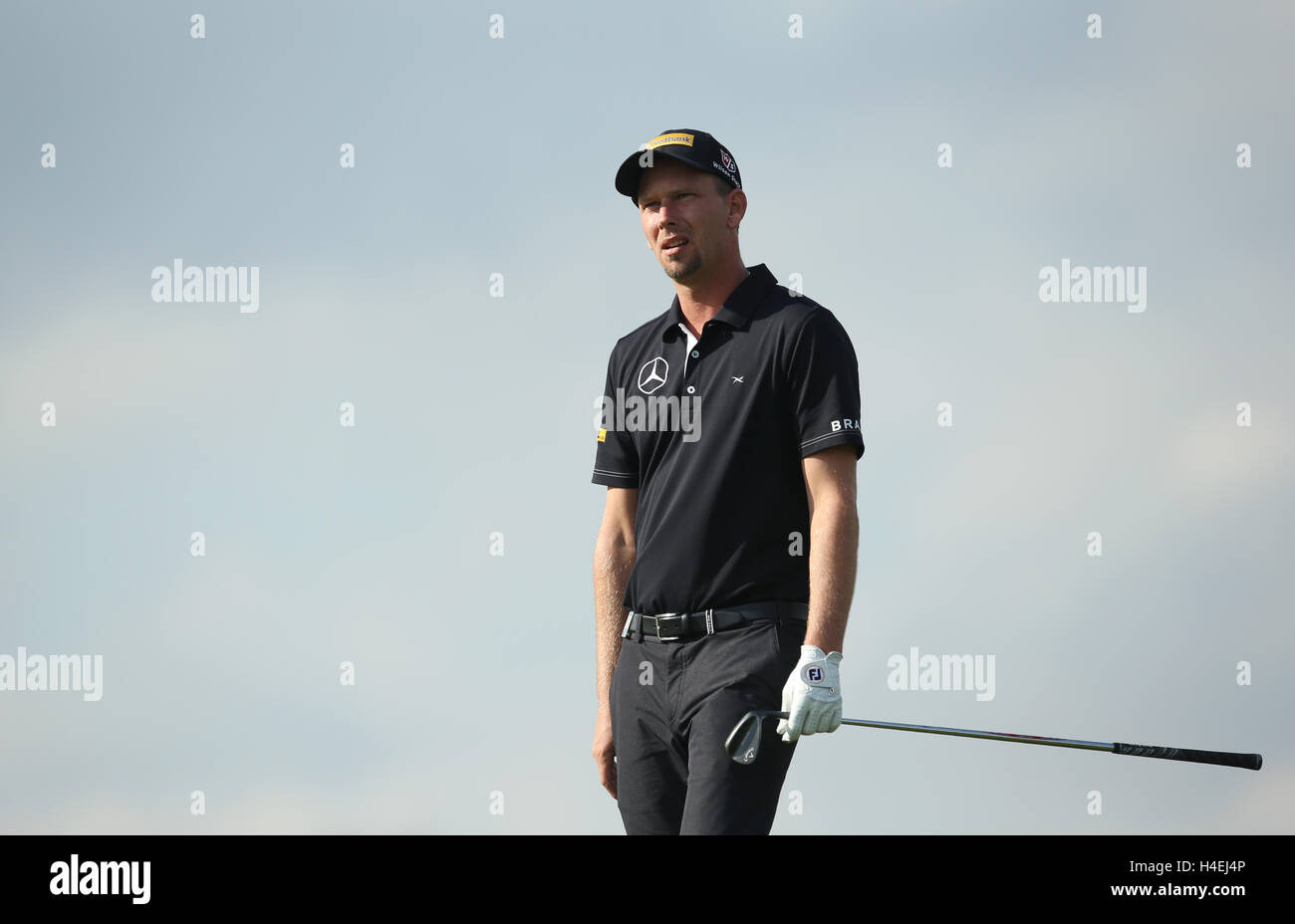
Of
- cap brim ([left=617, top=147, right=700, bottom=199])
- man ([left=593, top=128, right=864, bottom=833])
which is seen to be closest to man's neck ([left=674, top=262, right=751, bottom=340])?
man ([left=593, top=128, right=864, bottom=833])

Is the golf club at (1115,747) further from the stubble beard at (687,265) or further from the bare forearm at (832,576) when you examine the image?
the stubble beard at (687,265)

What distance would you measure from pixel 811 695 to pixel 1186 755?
5.81ft

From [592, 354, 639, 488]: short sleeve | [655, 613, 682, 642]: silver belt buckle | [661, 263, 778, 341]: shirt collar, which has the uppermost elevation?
[661, 263, 778, 341]: shirt collar

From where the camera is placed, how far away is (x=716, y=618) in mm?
5480

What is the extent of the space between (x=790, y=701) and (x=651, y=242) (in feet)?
7.04

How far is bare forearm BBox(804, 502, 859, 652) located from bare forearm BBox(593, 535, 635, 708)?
120 cm

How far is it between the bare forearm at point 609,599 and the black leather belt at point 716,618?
1.93ft

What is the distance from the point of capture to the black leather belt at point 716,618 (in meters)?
5.45

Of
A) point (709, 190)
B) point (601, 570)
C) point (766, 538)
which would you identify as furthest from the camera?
point (601, 570)

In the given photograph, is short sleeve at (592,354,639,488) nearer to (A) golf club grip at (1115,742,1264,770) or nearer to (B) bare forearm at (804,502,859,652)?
(B) bare forearm at (804,502,859,652)

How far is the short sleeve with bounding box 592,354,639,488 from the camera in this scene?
6301 millimetres

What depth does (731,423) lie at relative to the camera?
18.6ft

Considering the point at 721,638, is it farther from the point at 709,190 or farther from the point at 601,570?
the point at 709,190
